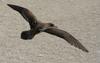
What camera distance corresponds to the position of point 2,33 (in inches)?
335

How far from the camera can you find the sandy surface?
7039 millimetres

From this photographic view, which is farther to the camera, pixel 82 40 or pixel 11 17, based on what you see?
pixel 11 17

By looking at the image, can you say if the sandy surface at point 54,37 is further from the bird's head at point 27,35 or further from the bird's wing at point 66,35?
the bird's wing at point 66,35

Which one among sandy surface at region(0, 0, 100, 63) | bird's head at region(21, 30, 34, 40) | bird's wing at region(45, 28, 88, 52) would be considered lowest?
sandy surface at region(0, 0, 100, 63)

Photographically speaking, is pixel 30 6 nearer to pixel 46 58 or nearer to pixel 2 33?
pixel 2 33

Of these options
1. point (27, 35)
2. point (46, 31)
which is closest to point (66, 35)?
point (46, 31)

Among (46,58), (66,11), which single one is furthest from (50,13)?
(46,58)

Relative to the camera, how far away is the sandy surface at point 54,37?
7.04 meters

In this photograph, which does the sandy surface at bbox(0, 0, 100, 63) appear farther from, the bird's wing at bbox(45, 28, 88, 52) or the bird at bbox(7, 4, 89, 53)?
the bird's wing at bbox(45, 28, 88, 52)

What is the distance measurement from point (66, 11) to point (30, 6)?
1.07m

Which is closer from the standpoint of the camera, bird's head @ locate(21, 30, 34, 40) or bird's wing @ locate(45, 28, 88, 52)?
bird's wing @ locate(45, 28, 88, 52)

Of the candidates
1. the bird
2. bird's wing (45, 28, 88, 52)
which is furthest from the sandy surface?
bird's wing (45, 28, 88, 52)

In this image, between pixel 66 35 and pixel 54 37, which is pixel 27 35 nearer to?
pixel 66 35

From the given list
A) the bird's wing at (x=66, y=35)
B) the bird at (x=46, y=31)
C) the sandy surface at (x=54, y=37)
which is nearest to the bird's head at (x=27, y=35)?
the bird at (x=46, y=31)
